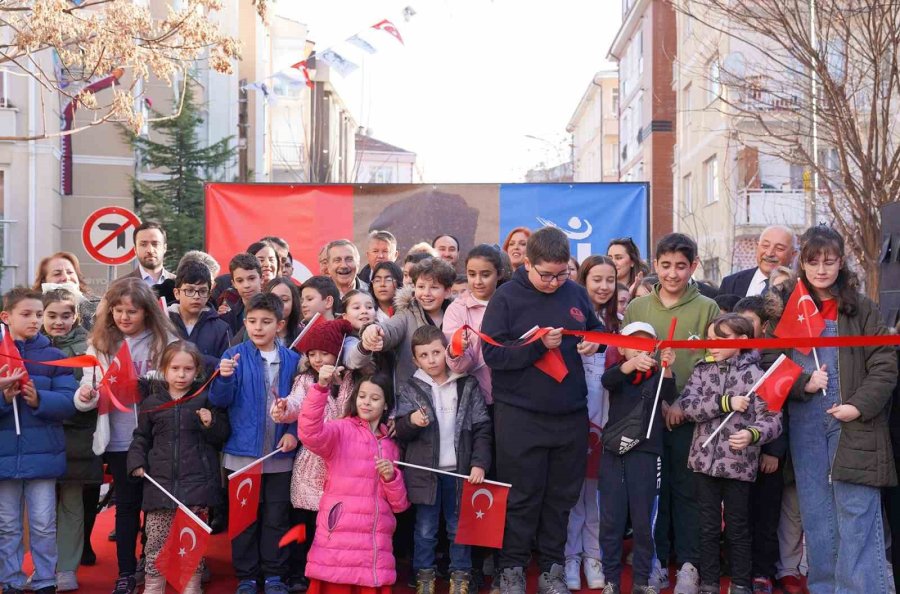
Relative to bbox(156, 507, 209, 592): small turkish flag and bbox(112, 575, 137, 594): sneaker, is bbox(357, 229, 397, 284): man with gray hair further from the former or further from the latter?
bbox(112, 575, 137, 594): sneaker

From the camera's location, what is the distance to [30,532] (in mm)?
6223

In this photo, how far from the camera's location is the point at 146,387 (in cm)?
646

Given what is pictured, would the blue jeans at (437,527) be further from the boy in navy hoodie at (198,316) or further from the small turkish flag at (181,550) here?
the boy in navy hoodie at (198,316)

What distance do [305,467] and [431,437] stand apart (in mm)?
799

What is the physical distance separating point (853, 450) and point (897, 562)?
0.89 metres

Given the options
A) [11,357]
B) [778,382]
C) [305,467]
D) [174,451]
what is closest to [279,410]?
[305,467]

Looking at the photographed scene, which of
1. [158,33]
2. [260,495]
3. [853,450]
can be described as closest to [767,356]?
[853,450]

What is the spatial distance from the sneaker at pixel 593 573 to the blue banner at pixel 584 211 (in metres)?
4.76

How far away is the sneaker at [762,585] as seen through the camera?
247 inches

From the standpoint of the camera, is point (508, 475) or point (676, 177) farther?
point (676, 177)

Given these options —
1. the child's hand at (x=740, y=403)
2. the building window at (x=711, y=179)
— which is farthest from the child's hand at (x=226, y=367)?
the building window at (x=711, y=179)

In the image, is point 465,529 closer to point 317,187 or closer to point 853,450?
point 853,450

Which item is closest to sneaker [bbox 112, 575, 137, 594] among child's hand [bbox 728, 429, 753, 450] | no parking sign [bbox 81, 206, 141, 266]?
child's hand [bbox 728, 429, 753, 450]

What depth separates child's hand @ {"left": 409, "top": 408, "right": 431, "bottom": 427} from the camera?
6137 mm
